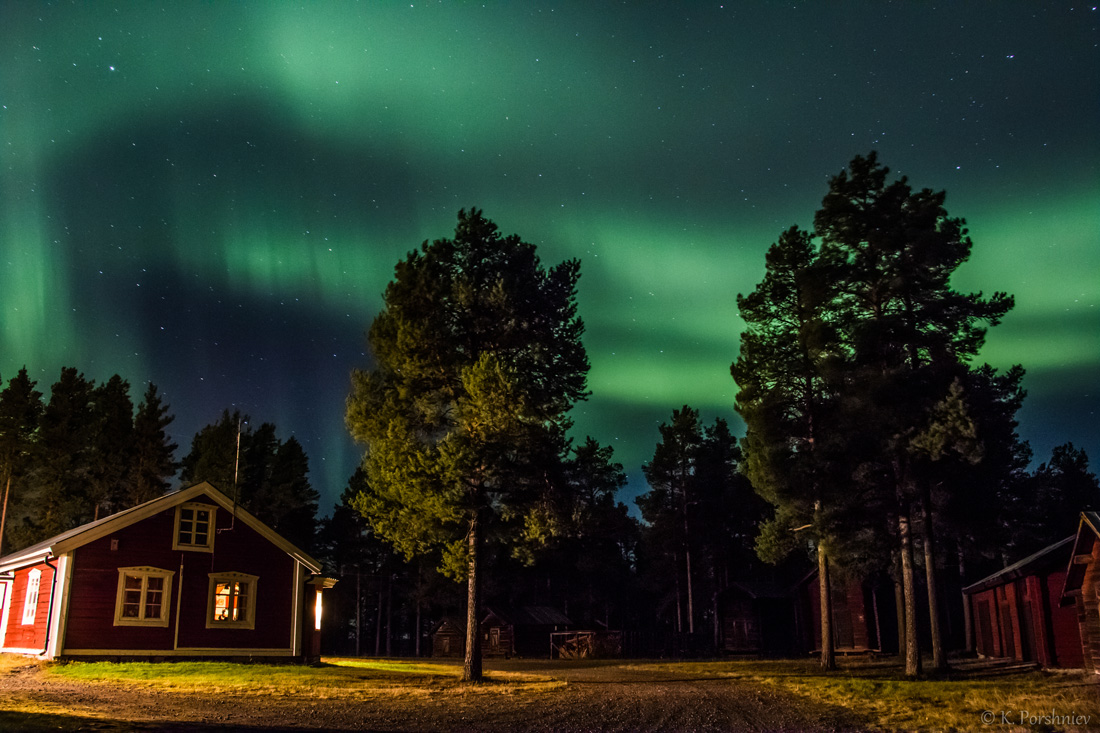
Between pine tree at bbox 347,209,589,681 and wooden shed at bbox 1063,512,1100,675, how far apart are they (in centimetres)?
1439

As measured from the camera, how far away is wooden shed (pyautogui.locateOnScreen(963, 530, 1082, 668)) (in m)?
25.7

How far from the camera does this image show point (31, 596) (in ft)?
94.6

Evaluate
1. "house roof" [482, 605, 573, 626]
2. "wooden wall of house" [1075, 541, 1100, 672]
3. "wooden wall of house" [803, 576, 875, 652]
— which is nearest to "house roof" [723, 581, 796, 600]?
"wooden wall of house" [803, 576, 875, 652]

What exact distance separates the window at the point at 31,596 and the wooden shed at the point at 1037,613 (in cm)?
3393

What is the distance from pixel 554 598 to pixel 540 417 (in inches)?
2261

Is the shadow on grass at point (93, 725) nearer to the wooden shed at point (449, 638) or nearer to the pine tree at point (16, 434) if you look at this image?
the pine tree at point (16, 434)

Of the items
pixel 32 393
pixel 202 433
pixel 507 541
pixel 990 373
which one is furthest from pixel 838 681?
pixel 202 433

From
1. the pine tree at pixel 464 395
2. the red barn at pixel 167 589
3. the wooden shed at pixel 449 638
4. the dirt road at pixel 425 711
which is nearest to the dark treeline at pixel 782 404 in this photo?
the pine tree at pixel 464 395

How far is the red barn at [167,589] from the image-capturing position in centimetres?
2661

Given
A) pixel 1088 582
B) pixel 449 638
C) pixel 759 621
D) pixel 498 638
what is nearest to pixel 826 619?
pixel 1088 582

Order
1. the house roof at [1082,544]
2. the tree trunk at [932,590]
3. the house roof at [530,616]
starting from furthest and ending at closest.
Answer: the house roof at [530,616] < the tree trunk at [932,590] < the house roof at [1082,544]

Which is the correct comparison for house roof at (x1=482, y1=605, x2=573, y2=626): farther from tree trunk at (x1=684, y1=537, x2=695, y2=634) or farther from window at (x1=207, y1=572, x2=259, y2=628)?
→ window at (x1=207, y1=572, x2=259, y2=628)

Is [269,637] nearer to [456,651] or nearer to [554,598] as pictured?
[456,651]

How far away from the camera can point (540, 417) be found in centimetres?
2398
